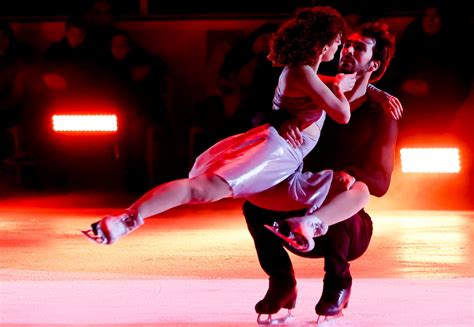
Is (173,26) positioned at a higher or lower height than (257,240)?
lower

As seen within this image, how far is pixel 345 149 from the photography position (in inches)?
211

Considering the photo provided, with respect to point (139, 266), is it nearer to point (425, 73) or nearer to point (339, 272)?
point (339, 272)

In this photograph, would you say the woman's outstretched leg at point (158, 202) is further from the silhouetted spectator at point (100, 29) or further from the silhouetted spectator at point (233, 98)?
the silhouetted spectator at point (100, 29)

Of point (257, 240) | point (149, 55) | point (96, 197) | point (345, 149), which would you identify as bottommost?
point (96, 197)

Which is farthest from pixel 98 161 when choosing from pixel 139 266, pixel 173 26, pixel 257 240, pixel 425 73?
pixel 257 240

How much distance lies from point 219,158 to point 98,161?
6.30m

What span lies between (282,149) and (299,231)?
449 millimetres

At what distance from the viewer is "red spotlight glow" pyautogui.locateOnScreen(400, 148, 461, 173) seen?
9.88 m

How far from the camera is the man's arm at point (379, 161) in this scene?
5250 mm

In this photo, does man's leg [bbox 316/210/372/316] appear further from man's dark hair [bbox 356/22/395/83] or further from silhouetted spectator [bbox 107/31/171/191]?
silhouetted spectator [bbox 107/31/171/191]

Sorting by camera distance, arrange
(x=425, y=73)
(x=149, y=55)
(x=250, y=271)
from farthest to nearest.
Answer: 1. (x=149, y=55)
2. (x=425, y=73)
3. (x=250, y=271)

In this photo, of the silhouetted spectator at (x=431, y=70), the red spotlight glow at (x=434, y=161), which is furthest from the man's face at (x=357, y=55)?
the silhouetted spectator at (x=431, y=70)

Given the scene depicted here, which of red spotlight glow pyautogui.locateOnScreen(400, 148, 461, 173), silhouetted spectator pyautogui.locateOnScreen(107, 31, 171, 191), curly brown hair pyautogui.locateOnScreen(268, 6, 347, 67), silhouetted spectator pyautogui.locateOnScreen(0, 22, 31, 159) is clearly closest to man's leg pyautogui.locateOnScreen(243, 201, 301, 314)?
curly brown hair pyautogui.locateOnScreen(268, 6, 347, 67)

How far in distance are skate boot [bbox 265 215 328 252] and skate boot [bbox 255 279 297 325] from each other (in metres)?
0.46
